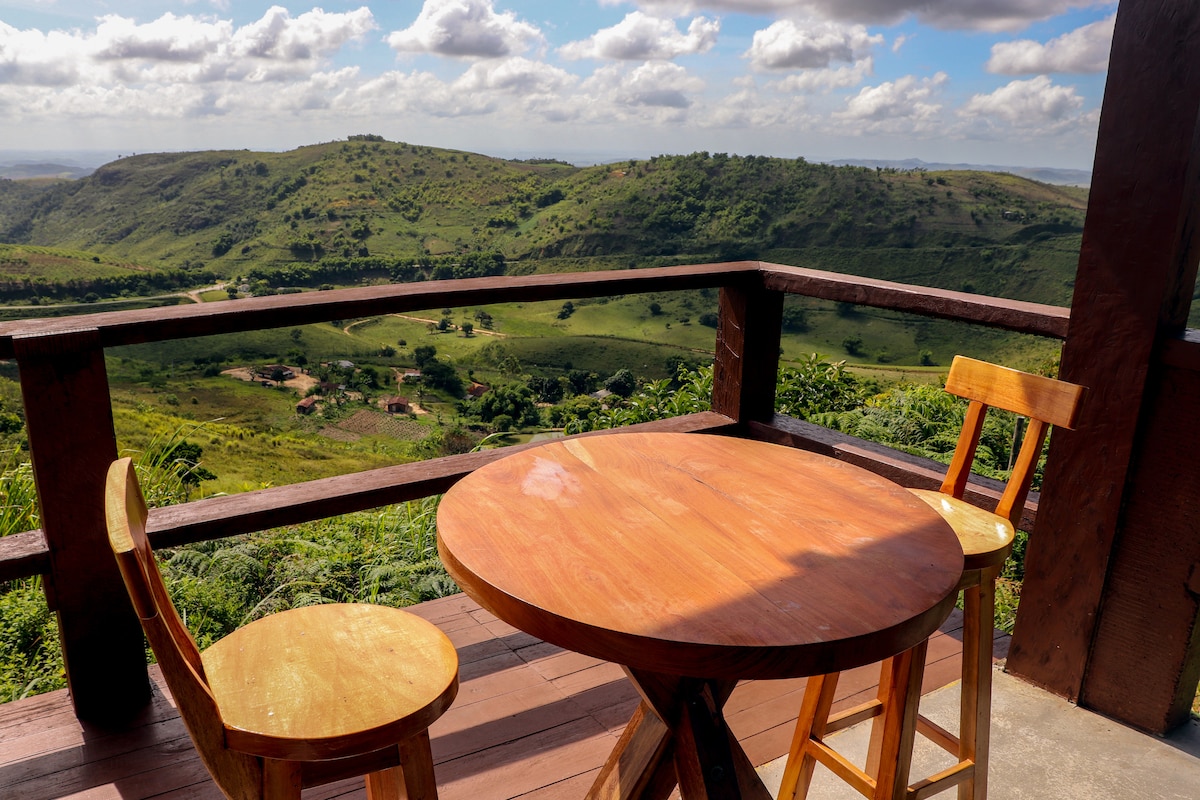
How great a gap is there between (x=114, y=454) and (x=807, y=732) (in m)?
1.59

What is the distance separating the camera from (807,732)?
61.2 inches

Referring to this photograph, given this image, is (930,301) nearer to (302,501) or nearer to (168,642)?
(302,501)

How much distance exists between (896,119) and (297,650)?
32.6m

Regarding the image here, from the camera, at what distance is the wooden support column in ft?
5.68

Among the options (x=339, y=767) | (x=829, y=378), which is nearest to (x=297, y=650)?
(x=339, y=767)

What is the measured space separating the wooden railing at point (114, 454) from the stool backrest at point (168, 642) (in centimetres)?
76

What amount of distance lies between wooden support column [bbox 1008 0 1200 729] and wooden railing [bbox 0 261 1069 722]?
0.12 m

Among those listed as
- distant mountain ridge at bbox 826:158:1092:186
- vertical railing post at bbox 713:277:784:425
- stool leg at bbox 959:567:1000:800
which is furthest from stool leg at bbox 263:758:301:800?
distant mountain ridge at bbox 826:158:1092:186

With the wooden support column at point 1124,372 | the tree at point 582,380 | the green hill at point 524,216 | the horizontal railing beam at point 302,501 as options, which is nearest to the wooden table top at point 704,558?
the horizontal railing beam at point 302,501

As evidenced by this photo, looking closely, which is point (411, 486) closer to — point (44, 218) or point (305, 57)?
point (44, 218)

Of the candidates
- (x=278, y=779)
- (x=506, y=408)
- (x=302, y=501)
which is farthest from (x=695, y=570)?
(x=506, y=408)

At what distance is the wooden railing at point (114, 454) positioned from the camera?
1.67 meters

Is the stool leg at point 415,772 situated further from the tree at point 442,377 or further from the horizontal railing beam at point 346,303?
the tree at point 442,377

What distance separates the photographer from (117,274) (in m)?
38.9
